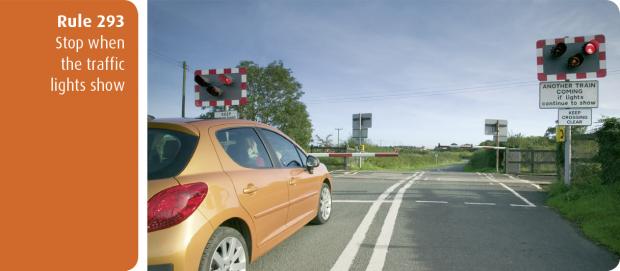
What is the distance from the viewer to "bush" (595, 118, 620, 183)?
22.5ft

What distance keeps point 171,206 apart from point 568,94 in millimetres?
8693

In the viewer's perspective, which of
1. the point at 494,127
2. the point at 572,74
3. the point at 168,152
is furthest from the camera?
the point at 494,127

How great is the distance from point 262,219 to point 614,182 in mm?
6963

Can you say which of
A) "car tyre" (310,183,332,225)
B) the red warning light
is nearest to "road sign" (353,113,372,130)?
the red warning light

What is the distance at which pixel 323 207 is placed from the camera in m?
5.07

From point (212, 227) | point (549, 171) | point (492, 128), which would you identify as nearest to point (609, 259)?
point (212, 227)

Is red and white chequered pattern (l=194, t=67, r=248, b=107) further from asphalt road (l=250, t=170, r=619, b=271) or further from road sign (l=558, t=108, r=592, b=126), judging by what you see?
road sign (l=558, t=108, r=592, b=126)

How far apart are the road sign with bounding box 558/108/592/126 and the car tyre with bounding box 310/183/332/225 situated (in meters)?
5.93

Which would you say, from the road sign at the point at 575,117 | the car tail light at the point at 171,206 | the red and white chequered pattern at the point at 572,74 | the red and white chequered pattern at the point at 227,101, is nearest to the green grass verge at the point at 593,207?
the road sign at the point at 575,117

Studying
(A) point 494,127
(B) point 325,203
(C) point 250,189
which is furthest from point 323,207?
(A) point 494,127

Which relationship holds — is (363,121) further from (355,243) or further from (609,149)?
(355,243)

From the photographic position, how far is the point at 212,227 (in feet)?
8.08

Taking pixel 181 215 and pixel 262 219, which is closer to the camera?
pixel 181 215
